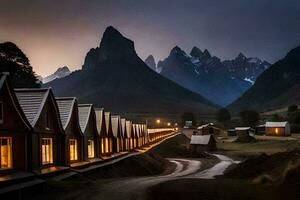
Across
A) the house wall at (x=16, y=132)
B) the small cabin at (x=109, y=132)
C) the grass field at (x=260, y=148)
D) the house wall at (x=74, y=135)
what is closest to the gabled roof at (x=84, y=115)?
the house wall at (x=74, y=135)

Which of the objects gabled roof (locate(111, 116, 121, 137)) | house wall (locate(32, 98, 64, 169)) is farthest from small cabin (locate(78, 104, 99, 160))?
gabled roof (locate(111, 116, 121, 137))

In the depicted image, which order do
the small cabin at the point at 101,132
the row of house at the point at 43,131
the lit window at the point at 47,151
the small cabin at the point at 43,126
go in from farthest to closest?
the small cabin at the point at 101,132 < the lit window at the point at 47,151 < the small cabin at the point at 43,126 < the row of house at the point at 43,131

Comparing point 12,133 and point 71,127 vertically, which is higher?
point 71,127

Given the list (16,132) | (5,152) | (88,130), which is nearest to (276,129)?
Answer: (88,130)

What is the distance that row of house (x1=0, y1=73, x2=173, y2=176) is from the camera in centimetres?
2736

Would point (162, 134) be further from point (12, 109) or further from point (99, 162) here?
point (12, 109)

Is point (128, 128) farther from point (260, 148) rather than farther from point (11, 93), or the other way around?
point (11, 93)

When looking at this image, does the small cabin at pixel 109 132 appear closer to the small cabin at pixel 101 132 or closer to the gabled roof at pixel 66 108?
the small cabin at pixel 101 132

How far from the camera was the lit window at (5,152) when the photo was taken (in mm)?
26844

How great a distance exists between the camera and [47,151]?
113 ft

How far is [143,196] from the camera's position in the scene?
23188 millimetres

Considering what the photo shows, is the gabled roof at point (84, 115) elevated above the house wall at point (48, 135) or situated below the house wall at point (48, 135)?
above

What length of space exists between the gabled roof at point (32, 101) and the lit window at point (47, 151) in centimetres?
243

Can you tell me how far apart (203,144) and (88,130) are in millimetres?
A: 71248
